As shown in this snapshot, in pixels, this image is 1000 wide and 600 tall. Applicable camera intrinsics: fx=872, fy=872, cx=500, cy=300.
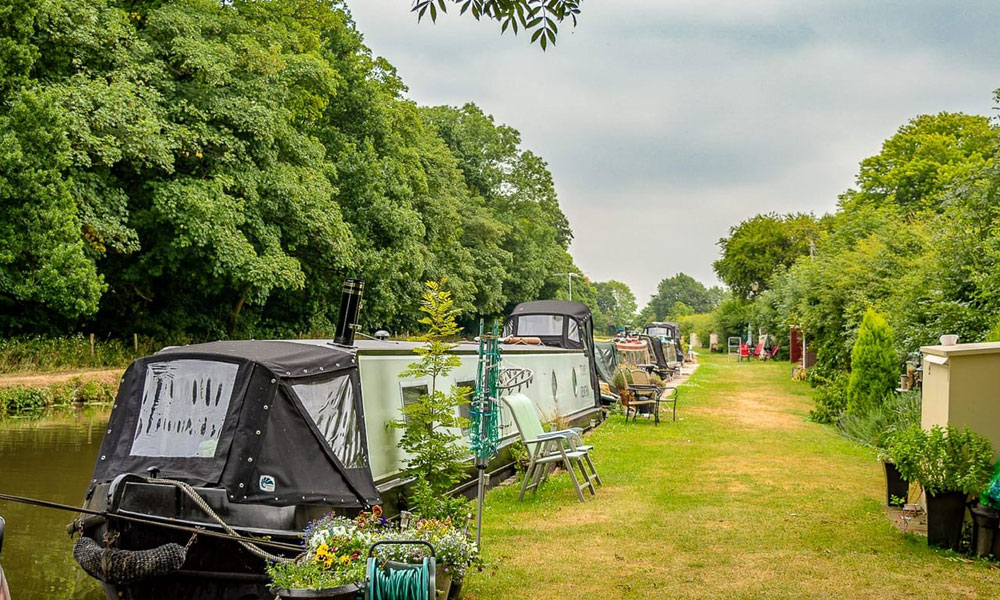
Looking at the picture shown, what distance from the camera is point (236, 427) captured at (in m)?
5.88

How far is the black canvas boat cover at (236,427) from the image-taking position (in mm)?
5840

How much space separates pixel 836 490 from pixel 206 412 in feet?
23.9

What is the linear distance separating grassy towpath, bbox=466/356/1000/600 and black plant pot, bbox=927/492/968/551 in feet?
0.58

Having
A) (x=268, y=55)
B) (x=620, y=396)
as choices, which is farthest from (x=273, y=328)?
(x=620, y=396)

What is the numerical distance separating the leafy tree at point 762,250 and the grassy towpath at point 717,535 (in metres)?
47.4

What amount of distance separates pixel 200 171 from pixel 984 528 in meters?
23.4

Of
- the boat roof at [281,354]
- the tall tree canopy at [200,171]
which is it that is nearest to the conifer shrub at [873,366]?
the boat roof at [281,354]

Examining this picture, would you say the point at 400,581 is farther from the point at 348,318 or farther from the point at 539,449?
the point at 539,449

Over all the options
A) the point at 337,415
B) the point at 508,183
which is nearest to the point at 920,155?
the point at 508,183

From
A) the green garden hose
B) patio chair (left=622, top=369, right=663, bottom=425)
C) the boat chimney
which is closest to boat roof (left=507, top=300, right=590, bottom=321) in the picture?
patio chair (left=622, top=369, right=663, bottom=425)

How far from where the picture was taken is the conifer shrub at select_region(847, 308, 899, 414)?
49.4 feet

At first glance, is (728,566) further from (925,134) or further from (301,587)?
(925,134)

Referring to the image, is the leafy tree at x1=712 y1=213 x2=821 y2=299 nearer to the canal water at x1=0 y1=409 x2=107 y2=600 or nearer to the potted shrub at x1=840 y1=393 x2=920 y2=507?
the potted shrub at x1=840 y1=393 x2=920 y2=507

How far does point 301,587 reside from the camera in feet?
15.9
